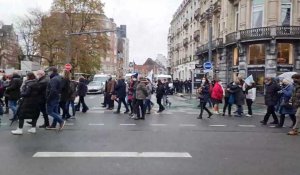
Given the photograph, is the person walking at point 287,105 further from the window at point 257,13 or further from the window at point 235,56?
the window at point 235,56

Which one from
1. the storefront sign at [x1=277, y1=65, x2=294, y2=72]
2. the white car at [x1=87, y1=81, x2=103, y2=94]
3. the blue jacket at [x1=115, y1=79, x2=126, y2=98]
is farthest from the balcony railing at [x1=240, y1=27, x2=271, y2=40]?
the blue jacket at [x1=115, y1=79, x2=126, y2=98]

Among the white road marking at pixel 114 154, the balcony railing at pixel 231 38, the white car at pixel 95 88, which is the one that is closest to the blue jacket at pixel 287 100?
the white road marking at pixel 114 154

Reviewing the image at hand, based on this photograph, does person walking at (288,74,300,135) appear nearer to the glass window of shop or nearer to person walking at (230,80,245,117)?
person walking at (230,80,245,117)

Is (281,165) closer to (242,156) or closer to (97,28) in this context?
(242,156)

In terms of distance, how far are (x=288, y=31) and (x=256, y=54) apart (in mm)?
3544

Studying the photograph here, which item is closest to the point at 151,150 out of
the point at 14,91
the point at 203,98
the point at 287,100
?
the point at 287,100

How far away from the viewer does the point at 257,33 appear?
36.7m

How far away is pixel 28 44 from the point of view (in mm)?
65125

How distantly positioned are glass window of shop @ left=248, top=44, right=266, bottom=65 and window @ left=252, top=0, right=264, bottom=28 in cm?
190

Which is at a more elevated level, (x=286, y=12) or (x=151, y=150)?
(x=286, y=12)

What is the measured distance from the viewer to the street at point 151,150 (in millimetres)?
6910

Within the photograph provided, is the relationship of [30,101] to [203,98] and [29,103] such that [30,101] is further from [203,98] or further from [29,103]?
[203,98]

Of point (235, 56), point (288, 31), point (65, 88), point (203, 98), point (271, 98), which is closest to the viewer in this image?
point (65, 88)

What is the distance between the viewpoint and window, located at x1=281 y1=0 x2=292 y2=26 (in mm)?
36625
